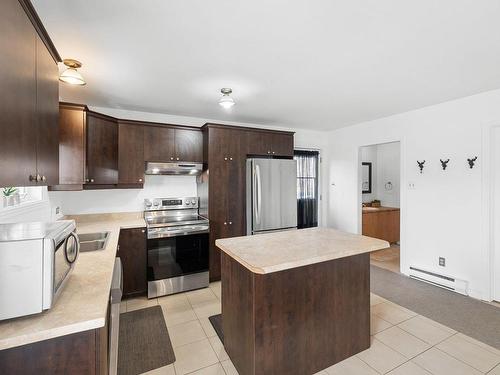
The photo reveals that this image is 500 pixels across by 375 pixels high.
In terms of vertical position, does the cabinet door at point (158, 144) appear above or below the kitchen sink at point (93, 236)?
above

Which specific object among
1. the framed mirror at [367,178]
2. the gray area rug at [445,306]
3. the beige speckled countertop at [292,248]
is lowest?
the gray area rug at [445,306]

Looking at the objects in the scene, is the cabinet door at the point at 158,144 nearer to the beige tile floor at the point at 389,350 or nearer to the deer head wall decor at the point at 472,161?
the beige tile floor at the point at 389,350

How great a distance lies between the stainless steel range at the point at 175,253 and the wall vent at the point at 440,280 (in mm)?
2979

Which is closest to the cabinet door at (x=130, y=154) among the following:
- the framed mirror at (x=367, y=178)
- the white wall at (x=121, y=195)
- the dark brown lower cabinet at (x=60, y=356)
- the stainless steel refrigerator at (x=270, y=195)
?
the white wall at (x=121, y=195)

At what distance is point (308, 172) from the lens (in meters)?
4.95

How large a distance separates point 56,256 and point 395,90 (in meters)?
3.37

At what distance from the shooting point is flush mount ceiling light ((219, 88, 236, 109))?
8.90 feet

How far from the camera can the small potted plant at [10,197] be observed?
195 centimetres

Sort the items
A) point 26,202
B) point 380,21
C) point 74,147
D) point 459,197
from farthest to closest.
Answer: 1. point 459,197
2. point 74,147
3. point 26,202
4. point 380,21

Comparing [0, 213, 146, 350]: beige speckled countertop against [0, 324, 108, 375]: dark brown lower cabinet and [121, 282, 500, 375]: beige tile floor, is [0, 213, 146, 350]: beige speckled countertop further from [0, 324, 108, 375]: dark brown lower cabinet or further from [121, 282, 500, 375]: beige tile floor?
[121, 282, 500, 375]: beige tile floor

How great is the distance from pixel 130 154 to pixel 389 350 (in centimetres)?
348

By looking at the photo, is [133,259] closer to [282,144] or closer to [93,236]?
[93,236]

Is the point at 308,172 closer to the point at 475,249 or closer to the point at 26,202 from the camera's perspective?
the point at 475,249

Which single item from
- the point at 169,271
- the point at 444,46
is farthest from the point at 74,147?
the point at 444,46
